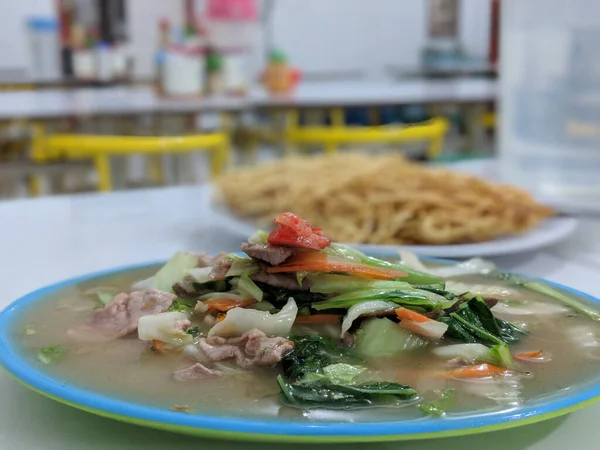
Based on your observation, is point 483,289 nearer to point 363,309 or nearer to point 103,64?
point 363,309

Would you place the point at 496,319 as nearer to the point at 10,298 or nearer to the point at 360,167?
the point at 10,298

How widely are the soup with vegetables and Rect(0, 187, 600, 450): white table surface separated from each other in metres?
0.04

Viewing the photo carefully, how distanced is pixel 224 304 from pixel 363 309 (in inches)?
4.7

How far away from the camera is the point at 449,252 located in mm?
902

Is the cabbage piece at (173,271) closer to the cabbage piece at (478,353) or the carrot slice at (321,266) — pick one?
the carrot slice at (321,266)

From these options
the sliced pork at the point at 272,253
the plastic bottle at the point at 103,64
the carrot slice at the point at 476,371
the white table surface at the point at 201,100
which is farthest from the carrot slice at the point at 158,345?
the plastic bottle at the point at 103,64

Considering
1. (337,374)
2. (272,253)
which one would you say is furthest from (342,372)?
(272,253)

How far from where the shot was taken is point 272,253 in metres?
0.56

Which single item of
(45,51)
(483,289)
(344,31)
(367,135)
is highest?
(344,31)

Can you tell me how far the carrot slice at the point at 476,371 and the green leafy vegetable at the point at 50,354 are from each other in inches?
10.8

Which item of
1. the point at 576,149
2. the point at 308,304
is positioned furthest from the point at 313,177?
the point at 308,304

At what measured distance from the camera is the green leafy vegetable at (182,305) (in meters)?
0.60

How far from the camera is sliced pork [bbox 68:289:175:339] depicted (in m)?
0.57

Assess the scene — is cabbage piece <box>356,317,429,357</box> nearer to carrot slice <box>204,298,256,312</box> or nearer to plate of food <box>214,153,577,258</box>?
carrot slice <box>204,298,256,312</box>
